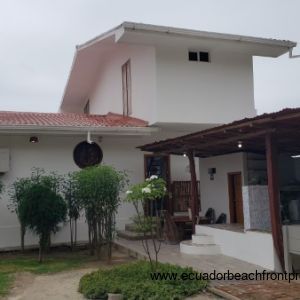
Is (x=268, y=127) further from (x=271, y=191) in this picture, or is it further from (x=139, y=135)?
(x=139, y=135)

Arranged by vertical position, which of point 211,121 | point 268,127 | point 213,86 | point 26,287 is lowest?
point 26,287

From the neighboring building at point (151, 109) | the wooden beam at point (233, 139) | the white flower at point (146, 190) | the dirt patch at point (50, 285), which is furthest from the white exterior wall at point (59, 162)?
the white flower at point (146, 190)

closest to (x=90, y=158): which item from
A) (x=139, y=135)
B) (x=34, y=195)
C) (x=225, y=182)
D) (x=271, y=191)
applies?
(x=139, y=135)

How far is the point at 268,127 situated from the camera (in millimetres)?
8570

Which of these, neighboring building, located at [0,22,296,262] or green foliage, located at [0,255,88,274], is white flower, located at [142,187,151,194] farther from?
neighboring building, located at [0,22,296,262]

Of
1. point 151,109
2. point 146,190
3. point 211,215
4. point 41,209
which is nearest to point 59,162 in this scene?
point 41,209

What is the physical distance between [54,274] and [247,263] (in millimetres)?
4155

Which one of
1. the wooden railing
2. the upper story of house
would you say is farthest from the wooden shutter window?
the wooden railing

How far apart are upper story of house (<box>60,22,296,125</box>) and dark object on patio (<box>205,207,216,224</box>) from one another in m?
2.77

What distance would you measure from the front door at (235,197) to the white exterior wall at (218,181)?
14 centimetres

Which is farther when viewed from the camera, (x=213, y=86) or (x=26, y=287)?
(x=213, y=86)

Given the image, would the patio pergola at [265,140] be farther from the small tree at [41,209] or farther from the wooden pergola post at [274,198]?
the small tree at [41,209]

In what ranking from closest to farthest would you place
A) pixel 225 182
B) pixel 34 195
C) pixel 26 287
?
pixel 26 287 → pixel 34 195 → pixel 225 182

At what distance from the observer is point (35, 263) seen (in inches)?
430
